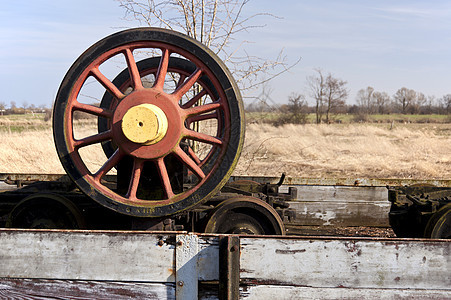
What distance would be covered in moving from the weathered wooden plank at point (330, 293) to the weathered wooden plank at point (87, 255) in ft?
1.44

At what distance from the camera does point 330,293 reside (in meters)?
2.36

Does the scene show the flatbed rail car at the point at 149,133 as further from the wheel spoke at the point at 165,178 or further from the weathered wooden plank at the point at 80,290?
the weathered wooden plank at the point at 80,290

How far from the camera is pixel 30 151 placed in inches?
502

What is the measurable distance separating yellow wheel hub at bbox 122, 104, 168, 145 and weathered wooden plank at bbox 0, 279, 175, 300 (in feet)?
2.84

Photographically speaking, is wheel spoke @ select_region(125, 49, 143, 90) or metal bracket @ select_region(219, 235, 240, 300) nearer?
metal bracket @ select_region(219, 235, 240, 300)

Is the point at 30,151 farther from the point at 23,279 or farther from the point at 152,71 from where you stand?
the point at 23,279

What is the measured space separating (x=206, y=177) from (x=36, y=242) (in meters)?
1.08

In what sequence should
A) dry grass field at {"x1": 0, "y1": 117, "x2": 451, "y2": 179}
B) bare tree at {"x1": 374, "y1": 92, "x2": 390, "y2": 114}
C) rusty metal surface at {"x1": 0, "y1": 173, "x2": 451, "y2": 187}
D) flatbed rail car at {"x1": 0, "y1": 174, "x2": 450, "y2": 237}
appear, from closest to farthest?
flatbed rail car at {"x1": 0, "y1": 174, "x2": 450, "y2": 237}
rusty metal surface at {"x1": 0, "y1": 173, "x2": 451, "y2": 187}
dry grass field at {"x1": 0, "y1": 117, "x2": 451, "y2": 179}
bare tree at {"x1": 374, "y1": 92, "x2": 390, "y2": 114}

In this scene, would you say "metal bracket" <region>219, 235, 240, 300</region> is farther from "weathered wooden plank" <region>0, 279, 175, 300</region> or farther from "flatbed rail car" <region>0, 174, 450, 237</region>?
"flatbed rail car" <region>0, 174, 450, 237</region>

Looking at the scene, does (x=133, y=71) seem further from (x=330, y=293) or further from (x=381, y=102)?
(x=381, y=102)

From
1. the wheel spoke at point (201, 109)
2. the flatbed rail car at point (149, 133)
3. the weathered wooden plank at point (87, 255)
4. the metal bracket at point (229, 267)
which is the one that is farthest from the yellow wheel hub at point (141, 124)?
the metal bracket at point (229, 267)

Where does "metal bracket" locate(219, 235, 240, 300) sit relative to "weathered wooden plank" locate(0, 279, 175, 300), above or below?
above

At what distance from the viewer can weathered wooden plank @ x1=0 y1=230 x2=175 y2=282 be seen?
239 centimetres

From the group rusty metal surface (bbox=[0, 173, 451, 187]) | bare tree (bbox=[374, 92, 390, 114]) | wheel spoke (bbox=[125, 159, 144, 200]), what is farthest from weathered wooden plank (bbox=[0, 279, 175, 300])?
bare tree (bbox=[374, 92, 390, 114])
